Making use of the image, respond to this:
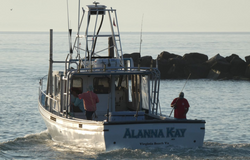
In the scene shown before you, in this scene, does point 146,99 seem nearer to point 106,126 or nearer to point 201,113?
point 106,126

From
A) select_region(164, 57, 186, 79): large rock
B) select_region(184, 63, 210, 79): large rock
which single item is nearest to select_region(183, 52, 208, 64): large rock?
select_region(184, 63, 210, 79): large rock

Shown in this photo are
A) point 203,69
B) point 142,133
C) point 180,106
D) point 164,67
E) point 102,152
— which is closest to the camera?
point 142,133

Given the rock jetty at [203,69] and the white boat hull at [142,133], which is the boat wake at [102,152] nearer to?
the white boat hull at [142,133]

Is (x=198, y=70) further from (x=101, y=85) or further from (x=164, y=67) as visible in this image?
(x=101, y=85)

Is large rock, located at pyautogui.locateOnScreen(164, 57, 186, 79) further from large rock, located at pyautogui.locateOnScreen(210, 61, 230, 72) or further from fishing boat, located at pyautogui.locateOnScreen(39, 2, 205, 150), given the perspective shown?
fishing boat, located at pyautogui.locateOnScreen(39, 2, 205, 150)

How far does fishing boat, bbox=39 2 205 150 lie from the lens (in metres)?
12.6

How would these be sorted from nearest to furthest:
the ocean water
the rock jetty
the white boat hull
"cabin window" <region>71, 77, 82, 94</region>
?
the white boat hull, the ocean water, "cabin window" <region>71, 77, 82, 94</region>, the rock jetty

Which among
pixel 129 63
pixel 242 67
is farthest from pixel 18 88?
pixel 129 63

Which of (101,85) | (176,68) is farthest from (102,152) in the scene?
(176,68)

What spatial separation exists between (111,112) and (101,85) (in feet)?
5.44

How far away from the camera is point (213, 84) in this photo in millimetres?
36375

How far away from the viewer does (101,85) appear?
15141 millimetres

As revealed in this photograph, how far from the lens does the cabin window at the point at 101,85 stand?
15086mm

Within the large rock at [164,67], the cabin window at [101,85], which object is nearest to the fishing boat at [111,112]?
the cabin window at [101,85]
